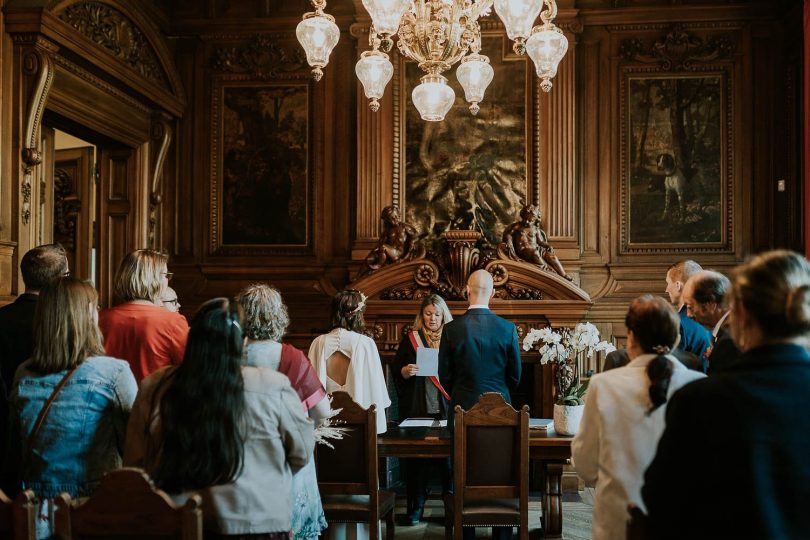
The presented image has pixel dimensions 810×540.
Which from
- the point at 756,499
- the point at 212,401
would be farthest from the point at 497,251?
the point at 756,499

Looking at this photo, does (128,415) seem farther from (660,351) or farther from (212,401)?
(660,351)

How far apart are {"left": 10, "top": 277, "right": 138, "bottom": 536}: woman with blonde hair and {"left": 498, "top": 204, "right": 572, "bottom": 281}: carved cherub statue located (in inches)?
198

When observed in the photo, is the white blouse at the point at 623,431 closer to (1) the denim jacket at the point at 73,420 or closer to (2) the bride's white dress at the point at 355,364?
(1) the denim jacket at the point at 73,420

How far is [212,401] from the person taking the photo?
2.47 meters

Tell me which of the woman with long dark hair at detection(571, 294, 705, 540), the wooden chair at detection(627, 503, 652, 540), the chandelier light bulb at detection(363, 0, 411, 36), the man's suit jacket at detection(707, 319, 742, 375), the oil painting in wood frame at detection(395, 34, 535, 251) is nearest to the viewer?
the wooden chair at detection(627, 503, 652, 540)

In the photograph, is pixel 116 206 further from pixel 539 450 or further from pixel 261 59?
pixel 539 450

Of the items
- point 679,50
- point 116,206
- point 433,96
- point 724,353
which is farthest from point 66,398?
point 679,50

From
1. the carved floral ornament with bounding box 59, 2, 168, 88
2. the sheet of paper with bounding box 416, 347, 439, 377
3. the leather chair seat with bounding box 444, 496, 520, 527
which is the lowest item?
the leather chair seat with bounding box 444, 496, 520, 527

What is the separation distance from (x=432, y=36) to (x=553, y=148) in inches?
142

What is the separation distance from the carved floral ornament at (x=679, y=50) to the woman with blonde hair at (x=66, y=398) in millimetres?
6692

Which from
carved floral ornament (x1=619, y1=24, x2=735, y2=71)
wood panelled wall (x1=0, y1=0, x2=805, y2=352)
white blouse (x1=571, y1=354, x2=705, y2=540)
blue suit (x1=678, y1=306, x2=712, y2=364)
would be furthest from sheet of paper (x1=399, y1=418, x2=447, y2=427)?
carved floral ornament (x1=619, y1=24, x2=735, y2=71)

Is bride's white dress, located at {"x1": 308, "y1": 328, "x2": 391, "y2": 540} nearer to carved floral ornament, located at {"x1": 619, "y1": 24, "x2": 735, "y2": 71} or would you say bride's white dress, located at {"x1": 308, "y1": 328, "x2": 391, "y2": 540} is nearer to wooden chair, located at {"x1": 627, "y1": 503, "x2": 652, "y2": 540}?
wooden chair, located at {"x1": 627, "y1": 503, "x2": 652, "y2": 540}

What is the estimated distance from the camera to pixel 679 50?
816 centimetres

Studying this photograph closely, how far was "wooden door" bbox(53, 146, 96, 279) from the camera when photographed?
7.92m
